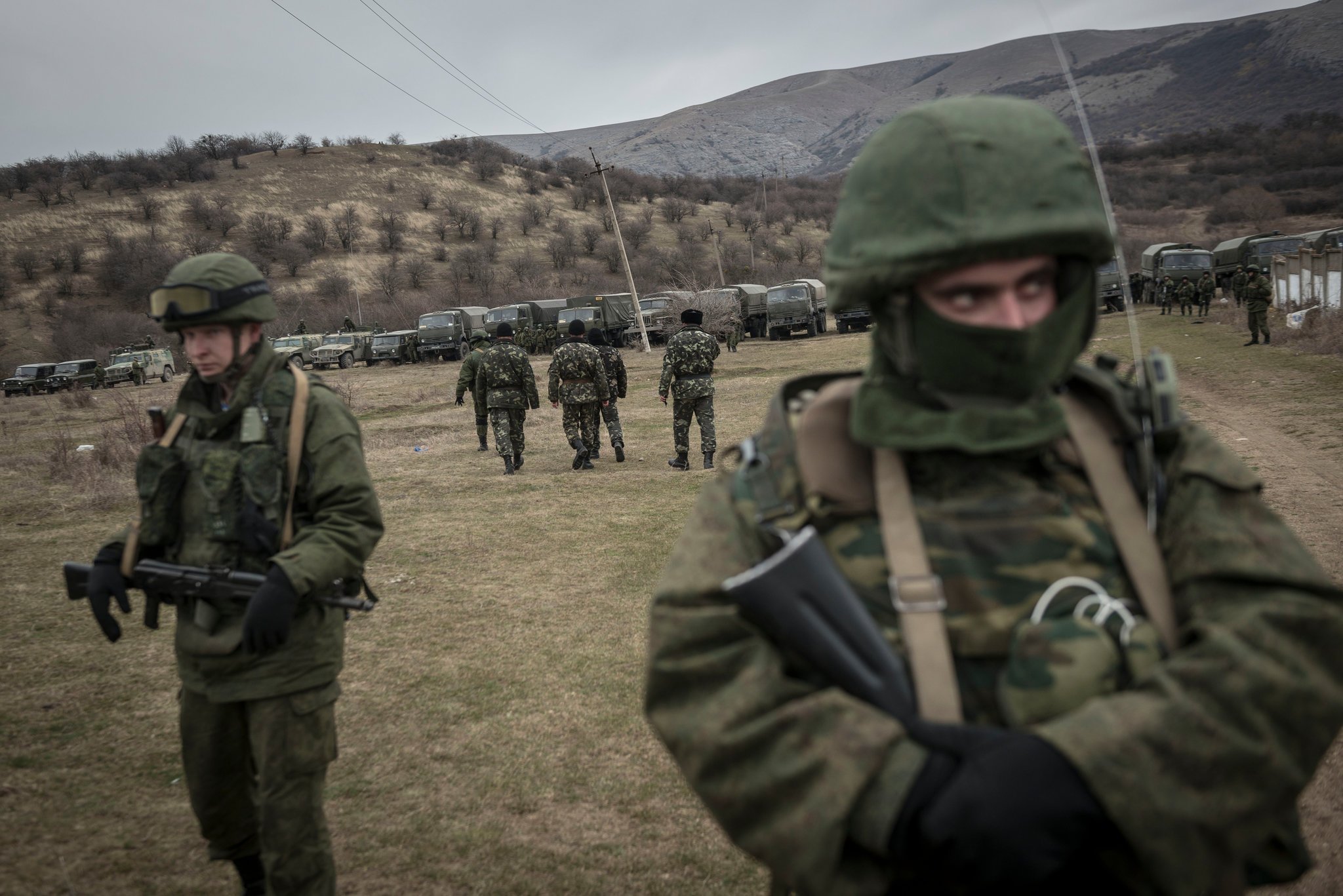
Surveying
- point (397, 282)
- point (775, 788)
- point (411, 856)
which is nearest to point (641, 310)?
point (397, 282)

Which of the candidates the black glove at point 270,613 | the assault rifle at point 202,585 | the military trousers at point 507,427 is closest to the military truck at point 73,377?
the military trousers at point 507,427

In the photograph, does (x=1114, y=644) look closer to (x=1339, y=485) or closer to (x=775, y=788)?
(x=775, y=788)

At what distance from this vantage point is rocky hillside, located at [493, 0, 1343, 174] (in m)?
90.0

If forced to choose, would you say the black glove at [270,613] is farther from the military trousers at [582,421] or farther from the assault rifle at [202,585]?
the military trousers at [582,421]

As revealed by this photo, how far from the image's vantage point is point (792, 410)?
4.73ft

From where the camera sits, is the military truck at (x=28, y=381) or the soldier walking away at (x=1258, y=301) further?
the military truck at (x=28, y=381)

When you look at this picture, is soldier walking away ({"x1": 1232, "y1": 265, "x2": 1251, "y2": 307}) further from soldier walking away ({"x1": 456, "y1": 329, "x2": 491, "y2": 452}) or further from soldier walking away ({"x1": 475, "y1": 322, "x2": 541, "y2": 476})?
soldier walking away ({"x1": 475, "y1": 322, "x2": 541, "y2": 476})

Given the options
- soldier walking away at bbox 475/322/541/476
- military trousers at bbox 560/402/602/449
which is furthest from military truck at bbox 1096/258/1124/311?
soldier walking away at bbox 475/322/541/476

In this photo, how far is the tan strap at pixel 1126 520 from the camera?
1259 millimetres

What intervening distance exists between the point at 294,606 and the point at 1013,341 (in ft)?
6.72

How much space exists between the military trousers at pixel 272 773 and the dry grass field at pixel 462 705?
665 mm

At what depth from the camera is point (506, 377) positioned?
418 inches

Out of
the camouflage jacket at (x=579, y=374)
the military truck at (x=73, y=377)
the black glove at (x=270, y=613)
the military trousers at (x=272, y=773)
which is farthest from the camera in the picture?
the military truck at (x=73, y=377)

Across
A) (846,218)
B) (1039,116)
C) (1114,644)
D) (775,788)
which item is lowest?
(775,788)
